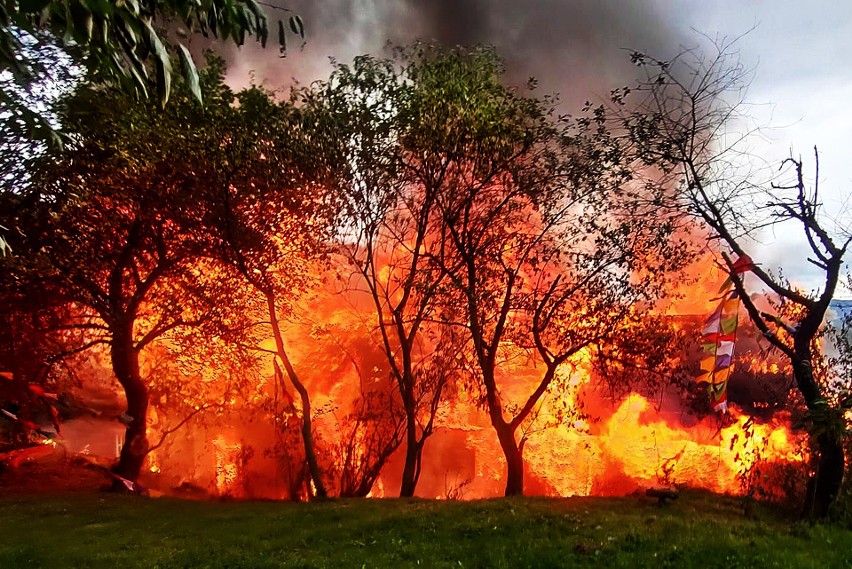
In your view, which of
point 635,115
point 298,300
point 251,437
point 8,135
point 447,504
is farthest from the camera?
point 251,437

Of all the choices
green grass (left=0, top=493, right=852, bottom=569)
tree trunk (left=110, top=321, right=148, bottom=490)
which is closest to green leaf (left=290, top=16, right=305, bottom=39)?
green grass (left=0, top=493, right=852, bottom=569)

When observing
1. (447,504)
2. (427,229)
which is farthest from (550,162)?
(447,504)

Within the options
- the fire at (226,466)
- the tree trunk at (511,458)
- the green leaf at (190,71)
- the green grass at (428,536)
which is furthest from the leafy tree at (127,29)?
the fire at (226,466)

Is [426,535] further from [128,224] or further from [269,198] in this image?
[128,224]

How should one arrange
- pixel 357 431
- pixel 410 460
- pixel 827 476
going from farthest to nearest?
1. pixel 357 431
2. pixel 410 460
3. pixel 827 476

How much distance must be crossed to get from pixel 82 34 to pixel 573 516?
1310cm

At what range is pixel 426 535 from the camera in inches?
502

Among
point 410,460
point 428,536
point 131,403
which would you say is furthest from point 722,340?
point 131,403

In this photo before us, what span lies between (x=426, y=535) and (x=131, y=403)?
17409 mm

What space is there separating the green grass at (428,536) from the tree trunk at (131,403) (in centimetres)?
634

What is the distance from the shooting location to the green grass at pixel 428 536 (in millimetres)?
10258

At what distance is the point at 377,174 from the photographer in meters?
20.0

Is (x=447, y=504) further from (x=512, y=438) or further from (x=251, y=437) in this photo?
(x=251, y=437)

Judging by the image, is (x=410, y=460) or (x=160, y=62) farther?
(x=410, y=460)
